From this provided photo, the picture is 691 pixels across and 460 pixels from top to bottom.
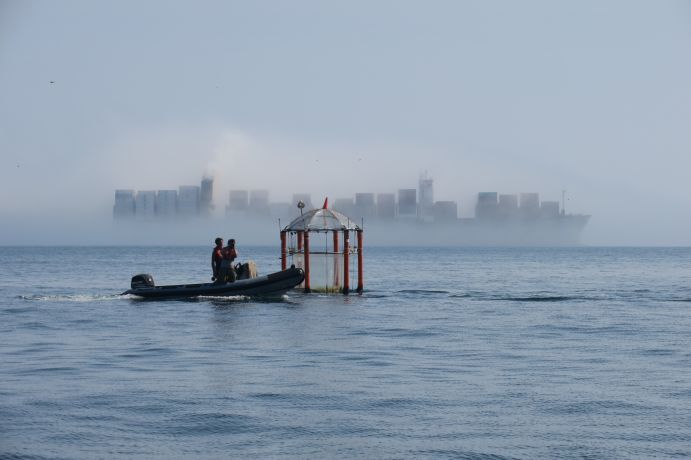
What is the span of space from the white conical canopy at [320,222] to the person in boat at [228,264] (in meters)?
4.18

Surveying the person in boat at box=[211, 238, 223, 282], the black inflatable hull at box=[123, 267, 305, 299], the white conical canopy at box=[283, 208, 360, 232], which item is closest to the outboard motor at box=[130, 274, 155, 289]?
the black inflatable hull at box=[123, 267, 305, 299]

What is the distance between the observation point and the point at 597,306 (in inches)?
1517

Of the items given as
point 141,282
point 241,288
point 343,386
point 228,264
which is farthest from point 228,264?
point 343,386

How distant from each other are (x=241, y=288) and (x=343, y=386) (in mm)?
20494

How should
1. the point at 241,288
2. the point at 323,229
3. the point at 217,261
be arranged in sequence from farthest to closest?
1. the point at 323,229
2. the point at 241,288
3. the point at 217,261

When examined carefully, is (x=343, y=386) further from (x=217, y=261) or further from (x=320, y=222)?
(x=320, y=222)

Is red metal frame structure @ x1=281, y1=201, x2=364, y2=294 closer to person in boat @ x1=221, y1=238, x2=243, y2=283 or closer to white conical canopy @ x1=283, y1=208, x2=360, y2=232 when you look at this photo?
white conical canopy @ x1=283, y1=208, x2=360, y2=232

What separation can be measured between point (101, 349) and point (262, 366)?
5.20m

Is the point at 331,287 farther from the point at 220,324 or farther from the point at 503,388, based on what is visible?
the point at 503,388

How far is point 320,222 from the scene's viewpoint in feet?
134

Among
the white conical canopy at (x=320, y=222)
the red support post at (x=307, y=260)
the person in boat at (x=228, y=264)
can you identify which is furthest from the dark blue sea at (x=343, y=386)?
the white conical canopy at (x=320, y=222)

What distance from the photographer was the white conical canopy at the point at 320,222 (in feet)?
133

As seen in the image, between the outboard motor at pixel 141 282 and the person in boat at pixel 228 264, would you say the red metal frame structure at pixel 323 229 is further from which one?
the outboard motor at pixel 141 282

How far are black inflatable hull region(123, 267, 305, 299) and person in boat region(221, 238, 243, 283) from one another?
342mm
